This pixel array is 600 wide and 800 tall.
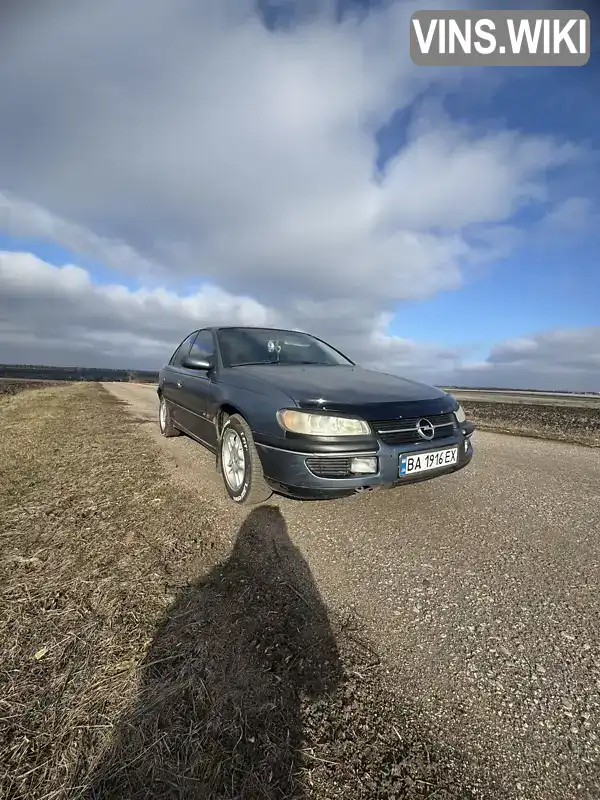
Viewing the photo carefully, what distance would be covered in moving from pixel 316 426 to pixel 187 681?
161cm

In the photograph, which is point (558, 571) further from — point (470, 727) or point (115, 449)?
point (115, 449)

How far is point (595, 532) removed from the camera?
9.55 feet

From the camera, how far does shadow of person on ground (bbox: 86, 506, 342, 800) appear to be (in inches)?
45.5

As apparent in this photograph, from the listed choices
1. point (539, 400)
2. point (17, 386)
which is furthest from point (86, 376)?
point (539, 400)

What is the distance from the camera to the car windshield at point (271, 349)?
13.3 feet

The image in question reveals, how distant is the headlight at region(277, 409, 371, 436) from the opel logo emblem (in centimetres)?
47

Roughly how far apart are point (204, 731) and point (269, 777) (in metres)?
0.26

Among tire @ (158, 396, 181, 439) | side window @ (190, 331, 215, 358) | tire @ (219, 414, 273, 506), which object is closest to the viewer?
tire @ (219, 414, 273, 506)

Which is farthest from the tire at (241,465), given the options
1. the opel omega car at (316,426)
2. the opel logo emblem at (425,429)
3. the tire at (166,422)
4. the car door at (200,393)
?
the tire at (166,422)

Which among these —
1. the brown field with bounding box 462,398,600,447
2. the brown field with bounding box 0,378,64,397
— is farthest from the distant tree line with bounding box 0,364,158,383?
the brown field with bounding box 462,398,600,447

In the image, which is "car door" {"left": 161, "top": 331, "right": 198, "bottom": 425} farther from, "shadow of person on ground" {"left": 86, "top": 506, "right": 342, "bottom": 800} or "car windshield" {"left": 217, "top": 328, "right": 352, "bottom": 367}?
"shadow of person on ground" {"left": 86, "top": 506, "right": 342, "bottom": 800}

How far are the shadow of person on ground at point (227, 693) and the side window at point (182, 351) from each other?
149 inches

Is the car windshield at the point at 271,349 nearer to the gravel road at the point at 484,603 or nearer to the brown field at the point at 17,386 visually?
the gravel road at the point at 484,603

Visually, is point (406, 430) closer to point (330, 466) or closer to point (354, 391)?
point (354, 391)
